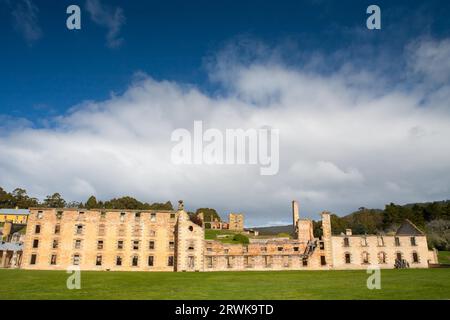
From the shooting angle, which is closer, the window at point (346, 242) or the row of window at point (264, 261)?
the row of window at point (264, 261)

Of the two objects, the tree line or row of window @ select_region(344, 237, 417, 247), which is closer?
row of window @ select_region(344, 237, 417, 247)

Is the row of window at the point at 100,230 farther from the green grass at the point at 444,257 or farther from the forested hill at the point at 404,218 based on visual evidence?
the green grass at the point at 444,257

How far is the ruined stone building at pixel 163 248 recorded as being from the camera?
51.0 meters

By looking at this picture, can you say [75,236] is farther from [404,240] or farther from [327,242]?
[404,240]

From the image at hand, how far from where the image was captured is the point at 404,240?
54.4m

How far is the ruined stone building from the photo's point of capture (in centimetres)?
5100

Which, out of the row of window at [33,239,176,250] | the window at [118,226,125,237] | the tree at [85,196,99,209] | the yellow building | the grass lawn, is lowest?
the grass lawn

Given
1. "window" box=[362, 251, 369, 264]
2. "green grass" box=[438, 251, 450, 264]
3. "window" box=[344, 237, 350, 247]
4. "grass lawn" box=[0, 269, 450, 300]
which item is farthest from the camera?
"green grass" box=[438, 251, 450, 264]

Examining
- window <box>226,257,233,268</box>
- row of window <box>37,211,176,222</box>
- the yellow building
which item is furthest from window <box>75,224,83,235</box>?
the yellow building

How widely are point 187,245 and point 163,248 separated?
13.1ft

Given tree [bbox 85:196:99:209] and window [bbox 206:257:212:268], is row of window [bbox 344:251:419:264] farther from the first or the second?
tree [bbox 85:196:99:209]

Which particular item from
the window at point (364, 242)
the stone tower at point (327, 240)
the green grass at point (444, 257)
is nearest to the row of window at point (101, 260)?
the stone tower at point (327, 240)
